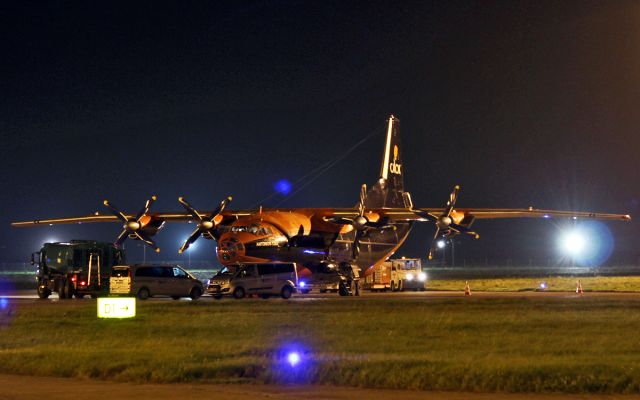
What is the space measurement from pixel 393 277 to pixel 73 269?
774 inches

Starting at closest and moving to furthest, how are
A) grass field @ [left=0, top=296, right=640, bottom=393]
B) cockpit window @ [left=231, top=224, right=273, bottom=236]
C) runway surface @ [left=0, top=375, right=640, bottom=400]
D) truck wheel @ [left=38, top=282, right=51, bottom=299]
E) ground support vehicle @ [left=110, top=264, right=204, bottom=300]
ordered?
1. runway surface @ [left=0, top=375, right=640, bottom=400]
2. grass field @ [left=0, top=296, right=640, bottom=393]
3. ground support vehicle @ [left=110, top=264, right=204, bottom=300]
4. truck wheel @ [left=38, top=282, right=51, bottom=299]
5. cockpit window @ [left=231, top=224, right=273, bottom=236]

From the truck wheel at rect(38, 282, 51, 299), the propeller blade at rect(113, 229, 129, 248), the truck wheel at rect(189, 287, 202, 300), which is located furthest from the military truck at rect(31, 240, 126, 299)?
the truck wheel at rect(189, 287, 202, 300)

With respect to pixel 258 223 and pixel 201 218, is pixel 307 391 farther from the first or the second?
pixel 201 218

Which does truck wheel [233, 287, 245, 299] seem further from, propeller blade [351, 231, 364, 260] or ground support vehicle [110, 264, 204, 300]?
propeller blade [351, 231, 364, 260]

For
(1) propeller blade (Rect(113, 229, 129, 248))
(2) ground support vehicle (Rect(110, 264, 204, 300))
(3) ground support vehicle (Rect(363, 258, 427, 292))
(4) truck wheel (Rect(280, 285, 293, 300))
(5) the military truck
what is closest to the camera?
(2) ground support vehicle (Rect(110, 264, 204, 300))

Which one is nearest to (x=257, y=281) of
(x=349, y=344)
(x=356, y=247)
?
(x=356, y=247)

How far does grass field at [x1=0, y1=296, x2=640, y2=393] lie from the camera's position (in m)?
18.2

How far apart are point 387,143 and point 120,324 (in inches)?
1733

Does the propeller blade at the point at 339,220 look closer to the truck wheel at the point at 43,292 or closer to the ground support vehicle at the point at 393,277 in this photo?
the ground support vehicle at the point at 393,277

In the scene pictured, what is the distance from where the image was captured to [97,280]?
4912cm

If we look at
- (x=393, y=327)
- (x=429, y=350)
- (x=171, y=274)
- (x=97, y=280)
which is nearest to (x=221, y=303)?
(x=171, y=274)

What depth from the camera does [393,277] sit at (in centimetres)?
5894

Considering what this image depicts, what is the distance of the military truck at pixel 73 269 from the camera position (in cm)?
4844

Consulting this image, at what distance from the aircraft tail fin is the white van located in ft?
66.5
